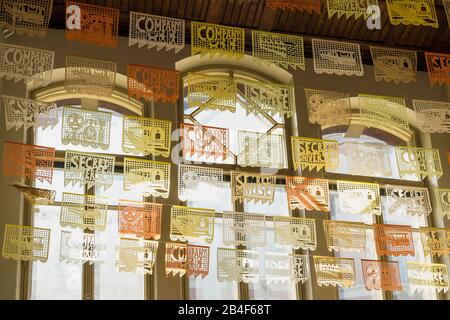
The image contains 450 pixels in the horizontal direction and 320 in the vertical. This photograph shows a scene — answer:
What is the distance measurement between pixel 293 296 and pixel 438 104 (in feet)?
7.84

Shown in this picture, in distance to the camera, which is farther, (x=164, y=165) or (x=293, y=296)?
(x=293, y=296)

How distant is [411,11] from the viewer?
689 centimetres

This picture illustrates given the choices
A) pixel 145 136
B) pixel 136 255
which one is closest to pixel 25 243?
pixel 136 255

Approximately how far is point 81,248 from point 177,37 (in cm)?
201

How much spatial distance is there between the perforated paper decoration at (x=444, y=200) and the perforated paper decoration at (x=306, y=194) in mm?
1137

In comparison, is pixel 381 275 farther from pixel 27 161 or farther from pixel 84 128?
pixel 27 161

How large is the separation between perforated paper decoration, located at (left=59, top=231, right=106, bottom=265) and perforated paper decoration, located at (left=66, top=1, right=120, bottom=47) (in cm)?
168

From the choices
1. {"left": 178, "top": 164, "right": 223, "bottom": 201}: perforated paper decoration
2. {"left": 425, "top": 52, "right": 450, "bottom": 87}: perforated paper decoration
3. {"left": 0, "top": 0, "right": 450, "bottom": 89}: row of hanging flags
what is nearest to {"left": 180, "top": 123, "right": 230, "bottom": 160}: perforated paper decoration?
{"left": 178, "top": 164, "right": 223, "bottom": 201}: perforated paper decoration

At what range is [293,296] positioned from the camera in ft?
26.0

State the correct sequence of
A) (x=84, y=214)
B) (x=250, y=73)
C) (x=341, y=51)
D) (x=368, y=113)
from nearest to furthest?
1. (x=84, y=214)
2. (x=341, y=51)
3. (x=368, y=113)
4. (x=250, y=73)

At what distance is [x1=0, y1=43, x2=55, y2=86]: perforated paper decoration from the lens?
6.37 metres

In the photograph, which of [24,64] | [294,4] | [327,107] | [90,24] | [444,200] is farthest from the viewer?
[444,200]
